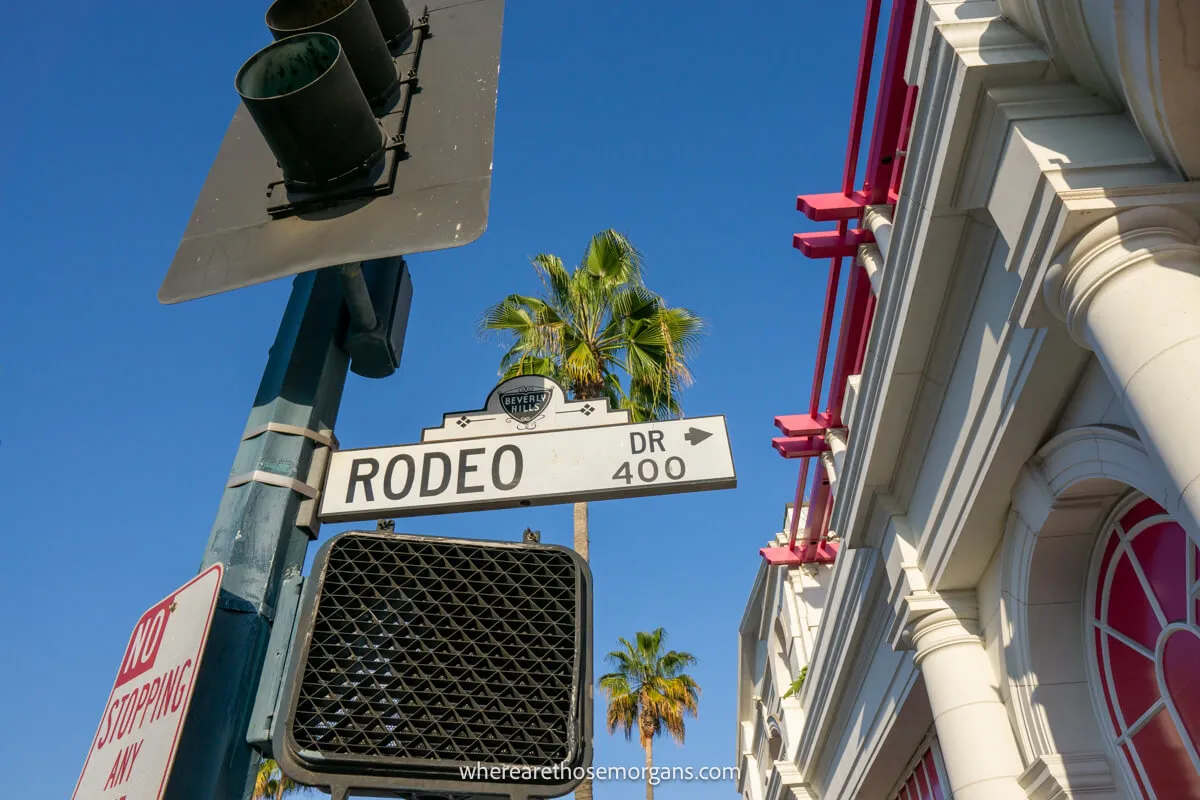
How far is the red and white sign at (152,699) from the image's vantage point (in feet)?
4.80

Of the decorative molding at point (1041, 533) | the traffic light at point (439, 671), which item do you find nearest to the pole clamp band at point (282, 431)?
the traffic light at point (439, 671)

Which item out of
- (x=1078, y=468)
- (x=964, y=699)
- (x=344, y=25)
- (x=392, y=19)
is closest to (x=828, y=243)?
(x=1078, y=468)

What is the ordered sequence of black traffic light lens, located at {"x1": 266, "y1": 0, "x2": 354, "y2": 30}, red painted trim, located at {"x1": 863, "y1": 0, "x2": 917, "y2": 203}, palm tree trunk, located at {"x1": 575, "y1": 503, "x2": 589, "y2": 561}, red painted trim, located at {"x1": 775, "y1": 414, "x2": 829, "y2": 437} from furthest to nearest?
1. palm tree trunk, located at {"x1": 575, "y1": 503, "x2": 589, "y2": 561}
2. red painted trim, located at {"x1": 775, "y1": 414, "x2": 829, "y2": 437}
3. red painted trim, located at {"x1": 863, "y1": 0, "x2": 917, "y2": 203}
4. black traffic light lens, located at {"x1": 266, "y1": 0, "x2": 354, "y2": 30}

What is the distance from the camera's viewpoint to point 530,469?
8.13ft

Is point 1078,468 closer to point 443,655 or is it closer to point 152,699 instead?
point 443,655

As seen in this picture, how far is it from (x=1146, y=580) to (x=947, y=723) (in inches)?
78.7

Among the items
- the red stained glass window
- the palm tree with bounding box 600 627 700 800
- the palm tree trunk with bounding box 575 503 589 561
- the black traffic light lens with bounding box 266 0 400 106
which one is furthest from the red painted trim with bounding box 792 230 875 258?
the palm tree with bounding box 600 627 700 800

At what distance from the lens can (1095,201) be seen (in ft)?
12.7

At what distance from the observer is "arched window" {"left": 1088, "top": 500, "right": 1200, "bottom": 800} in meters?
4.84

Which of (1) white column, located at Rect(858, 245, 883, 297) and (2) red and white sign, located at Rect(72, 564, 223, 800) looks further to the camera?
(1) white column, located at Rect(858, 245, 883, 297)

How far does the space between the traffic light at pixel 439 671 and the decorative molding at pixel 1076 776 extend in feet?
18.0

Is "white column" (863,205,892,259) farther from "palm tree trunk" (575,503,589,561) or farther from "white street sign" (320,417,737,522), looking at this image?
"palm tree trunk" (575,503,589,561)

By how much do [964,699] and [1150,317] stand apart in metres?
3.97

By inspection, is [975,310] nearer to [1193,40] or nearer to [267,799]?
[1193,40]
